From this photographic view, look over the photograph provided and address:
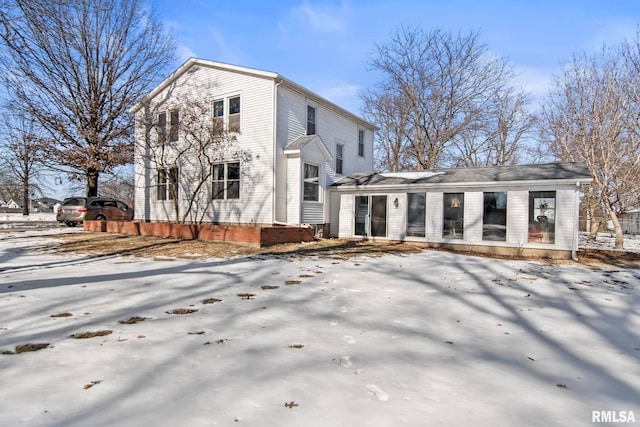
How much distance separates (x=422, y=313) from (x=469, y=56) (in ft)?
70.0

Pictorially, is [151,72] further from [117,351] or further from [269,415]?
[269,415]

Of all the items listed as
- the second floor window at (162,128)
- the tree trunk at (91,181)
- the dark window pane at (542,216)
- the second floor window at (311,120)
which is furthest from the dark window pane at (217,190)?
the dark window pane at (542,216)

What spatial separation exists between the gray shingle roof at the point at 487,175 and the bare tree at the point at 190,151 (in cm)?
477

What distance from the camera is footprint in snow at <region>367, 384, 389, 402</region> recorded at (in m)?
2.30

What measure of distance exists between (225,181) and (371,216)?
19.7ft

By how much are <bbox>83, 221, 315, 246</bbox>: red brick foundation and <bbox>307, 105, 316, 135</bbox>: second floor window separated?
439cm

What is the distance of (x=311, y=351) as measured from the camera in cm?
304

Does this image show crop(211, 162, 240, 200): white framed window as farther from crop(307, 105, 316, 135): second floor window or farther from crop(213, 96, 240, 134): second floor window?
crop(307, 105, 316, 135): second floor window

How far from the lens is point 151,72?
2069cm

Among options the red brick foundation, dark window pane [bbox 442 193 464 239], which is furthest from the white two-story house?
dark window pane [bbox 442 193 464 239]

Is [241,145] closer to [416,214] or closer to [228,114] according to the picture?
[228,114]

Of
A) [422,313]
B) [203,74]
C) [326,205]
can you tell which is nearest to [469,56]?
[326,205]

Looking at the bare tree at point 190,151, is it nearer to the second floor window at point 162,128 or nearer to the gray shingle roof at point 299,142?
the second floor window at point 162,128

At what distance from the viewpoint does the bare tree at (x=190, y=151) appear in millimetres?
12688
